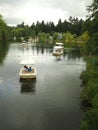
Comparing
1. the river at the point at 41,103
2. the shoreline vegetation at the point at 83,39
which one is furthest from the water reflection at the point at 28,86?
the shoreline vegetation at the point at 83,39

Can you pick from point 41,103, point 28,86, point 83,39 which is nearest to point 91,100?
point 41,103

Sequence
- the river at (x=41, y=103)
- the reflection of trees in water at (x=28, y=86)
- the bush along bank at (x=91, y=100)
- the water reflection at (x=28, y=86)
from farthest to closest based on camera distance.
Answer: the reflection of trees in water at (x=28, y=86), the water reflection at (x=28, y=86), the river at (x=41, y=103), the bush along bank at (x=91, y=100)

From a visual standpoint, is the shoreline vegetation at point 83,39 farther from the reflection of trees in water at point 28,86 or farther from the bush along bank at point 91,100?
the reflection of trees in water at point 28,86

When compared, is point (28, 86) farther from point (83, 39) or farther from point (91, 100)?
point (83, 39)

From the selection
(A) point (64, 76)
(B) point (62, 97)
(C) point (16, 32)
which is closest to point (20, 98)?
(B) point (62, 97)

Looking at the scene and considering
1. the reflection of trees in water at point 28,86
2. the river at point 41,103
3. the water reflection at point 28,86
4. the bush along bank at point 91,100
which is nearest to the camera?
the bush along bank at point 91,100

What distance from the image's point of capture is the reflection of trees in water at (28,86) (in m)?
29.8

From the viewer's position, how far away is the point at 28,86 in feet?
104

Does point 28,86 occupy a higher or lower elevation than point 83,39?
lower

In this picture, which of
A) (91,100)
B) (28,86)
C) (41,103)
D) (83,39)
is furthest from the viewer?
(83,39)

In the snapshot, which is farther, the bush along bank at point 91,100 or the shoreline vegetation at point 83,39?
the shoreline vegetation at point 83,39

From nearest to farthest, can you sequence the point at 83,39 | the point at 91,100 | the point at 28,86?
the point at 91,100 → the point at 28,86 → the point at 83,39

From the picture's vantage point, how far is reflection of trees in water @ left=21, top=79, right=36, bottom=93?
97.7 ft

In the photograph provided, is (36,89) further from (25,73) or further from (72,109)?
(72,109)
